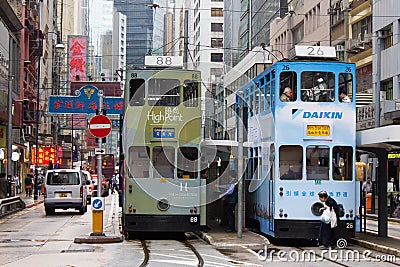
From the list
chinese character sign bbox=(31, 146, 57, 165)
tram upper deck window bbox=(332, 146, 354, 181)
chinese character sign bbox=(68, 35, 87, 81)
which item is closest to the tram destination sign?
tram upper deck window bbox=(332, 146, 354, 181)

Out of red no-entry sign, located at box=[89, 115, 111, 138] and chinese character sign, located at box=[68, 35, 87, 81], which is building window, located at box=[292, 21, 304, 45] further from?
red no-entry sign, located at box=[89, 115, 111, 138]

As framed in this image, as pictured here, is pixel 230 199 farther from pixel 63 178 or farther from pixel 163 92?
pixel 63 178

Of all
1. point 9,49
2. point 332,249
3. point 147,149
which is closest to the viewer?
point 332,249

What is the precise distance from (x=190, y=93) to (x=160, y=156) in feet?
6.52

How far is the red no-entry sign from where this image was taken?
22.3 m

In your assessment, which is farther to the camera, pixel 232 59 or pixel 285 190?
pixel 232 59

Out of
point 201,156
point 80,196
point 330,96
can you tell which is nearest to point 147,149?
point 201,156

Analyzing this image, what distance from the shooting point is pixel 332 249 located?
1977 centimetres

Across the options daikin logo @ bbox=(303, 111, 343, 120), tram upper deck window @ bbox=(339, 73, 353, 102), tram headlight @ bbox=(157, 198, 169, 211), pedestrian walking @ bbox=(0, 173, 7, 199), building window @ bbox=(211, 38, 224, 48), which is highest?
building window @ bbox=(211, 38, 224, 48)

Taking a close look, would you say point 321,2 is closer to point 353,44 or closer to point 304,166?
point 353,44

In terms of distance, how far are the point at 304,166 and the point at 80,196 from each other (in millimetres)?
17667

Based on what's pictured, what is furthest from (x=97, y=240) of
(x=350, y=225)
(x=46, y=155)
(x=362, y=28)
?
(x=46, y=155)

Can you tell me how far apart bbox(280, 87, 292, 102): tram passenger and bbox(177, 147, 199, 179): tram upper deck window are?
309cm

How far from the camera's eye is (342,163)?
20.7 meters
